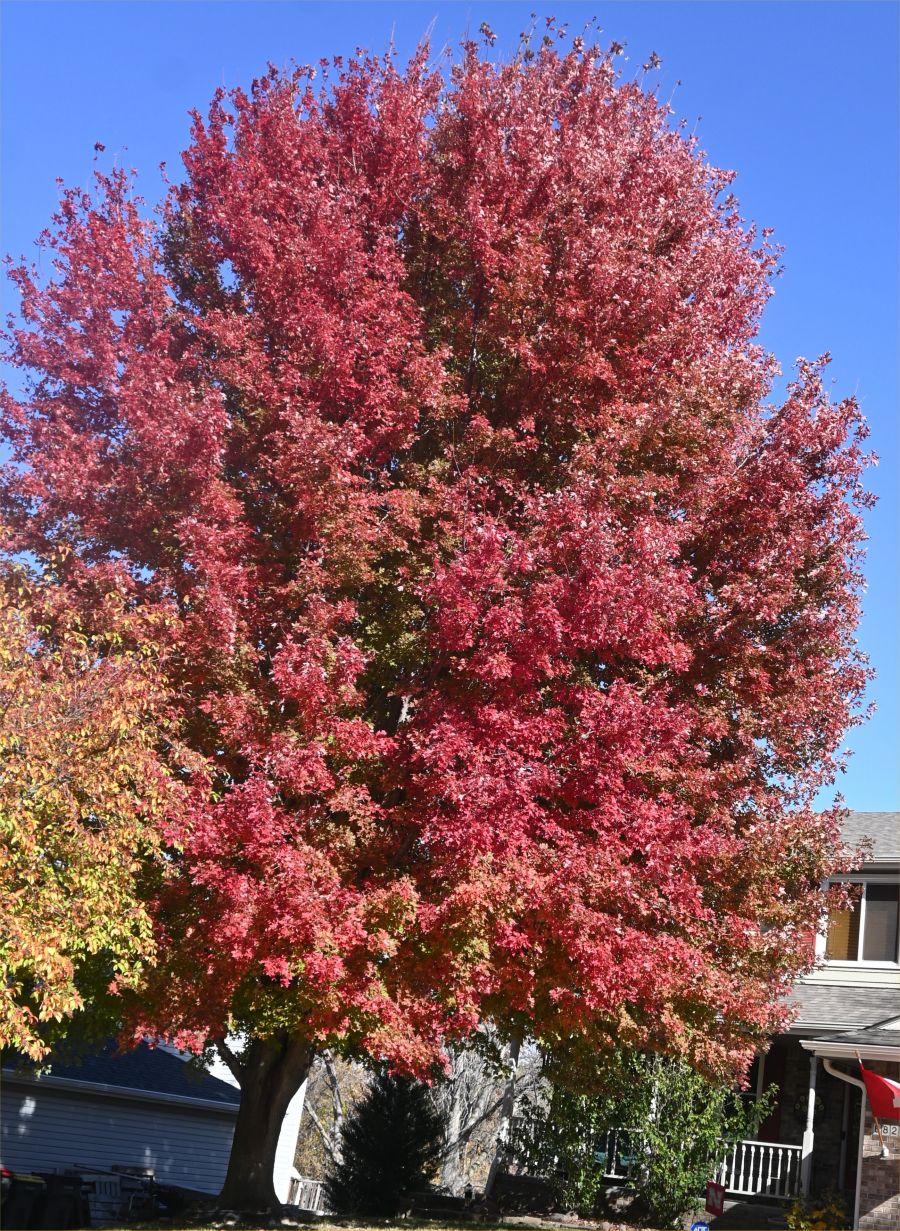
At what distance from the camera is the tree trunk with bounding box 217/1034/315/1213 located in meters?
16.5

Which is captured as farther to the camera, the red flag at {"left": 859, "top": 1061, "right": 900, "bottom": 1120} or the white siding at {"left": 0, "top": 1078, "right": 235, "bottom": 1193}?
the white siding at {"left": 0, "top": 1078, "right": 235, "bottom": 1193}

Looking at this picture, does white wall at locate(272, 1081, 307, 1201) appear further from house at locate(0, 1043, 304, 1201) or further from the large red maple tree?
the large red maple tree

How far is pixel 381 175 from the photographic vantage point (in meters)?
16.8

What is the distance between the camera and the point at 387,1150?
966 inches

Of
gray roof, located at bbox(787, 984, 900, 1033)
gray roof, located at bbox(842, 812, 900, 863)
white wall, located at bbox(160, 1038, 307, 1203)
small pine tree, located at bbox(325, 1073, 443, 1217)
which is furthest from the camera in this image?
white wall, located at bbox(160, 1038, 307, 1203)

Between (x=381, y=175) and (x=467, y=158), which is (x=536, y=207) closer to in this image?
(x=467, y=158)

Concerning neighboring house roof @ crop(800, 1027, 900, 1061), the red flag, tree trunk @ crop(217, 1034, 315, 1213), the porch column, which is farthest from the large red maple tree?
the porch column

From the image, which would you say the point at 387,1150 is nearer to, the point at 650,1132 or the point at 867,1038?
the point at 650,1132

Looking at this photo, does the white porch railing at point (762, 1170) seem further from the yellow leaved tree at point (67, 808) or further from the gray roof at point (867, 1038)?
the yellow leaved tree at point (67, 808)

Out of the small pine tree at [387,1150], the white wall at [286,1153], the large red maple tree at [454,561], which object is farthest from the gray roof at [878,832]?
the white wall at [286,1153]

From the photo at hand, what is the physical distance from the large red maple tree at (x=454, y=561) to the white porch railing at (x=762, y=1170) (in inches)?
273

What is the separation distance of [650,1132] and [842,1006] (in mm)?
5749

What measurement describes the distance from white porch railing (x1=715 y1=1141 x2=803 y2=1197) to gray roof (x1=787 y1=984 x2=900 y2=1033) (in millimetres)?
2264

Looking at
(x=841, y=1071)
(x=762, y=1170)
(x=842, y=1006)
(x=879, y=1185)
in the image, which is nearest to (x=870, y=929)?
(x=842, y=1006)
